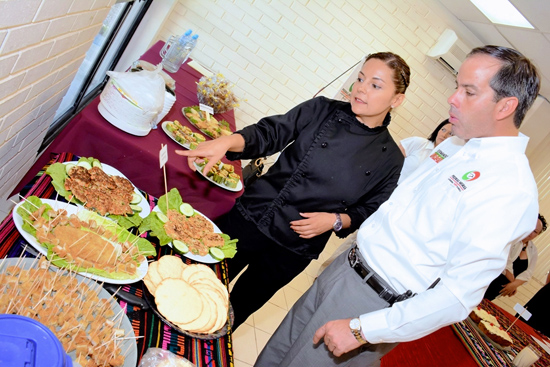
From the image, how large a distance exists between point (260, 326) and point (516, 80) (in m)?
2.82

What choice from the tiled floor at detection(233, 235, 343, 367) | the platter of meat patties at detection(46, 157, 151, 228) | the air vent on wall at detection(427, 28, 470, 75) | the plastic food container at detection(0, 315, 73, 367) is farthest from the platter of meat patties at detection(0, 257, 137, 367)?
the air vent on wall at detection(427, 28, 470, 75)

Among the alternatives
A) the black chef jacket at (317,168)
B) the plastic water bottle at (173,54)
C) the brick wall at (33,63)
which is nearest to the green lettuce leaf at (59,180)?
the brick wall at (33,63)

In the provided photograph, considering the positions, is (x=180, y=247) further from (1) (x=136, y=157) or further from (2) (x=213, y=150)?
(1) (x=136, y=157)

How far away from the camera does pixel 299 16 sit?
5719 mm

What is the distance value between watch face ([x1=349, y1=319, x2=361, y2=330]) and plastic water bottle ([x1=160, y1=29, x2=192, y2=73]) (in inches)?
134

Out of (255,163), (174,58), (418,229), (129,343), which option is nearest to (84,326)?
(129,343)

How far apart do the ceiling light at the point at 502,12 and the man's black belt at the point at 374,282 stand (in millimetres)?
3790

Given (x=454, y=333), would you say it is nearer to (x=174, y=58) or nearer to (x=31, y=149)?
(x=31, y=149)

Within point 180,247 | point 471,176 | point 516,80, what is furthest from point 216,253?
point 516,80

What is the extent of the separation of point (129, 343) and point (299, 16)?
5365mm

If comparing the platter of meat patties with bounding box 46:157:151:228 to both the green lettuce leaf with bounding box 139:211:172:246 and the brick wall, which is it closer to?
the green lettuce leaf with bounding box 139:211:172:246

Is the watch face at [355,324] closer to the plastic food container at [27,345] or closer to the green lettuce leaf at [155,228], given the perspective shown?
the green lettuce leaf at [155,228]

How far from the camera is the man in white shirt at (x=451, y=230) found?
4.75 ft

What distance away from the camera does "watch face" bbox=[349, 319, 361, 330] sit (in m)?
1.61
